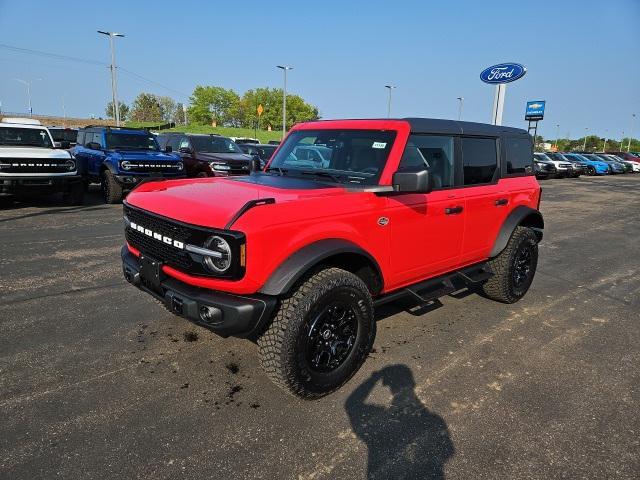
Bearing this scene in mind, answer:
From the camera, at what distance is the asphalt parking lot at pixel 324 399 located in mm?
2445

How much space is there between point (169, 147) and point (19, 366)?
1100cm

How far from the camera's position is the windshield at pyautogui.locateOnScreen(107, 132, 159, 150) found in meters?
11.5

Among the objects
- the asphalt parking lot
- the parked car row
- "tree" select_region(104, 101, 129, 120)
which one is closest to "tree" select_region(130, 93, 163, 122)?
"tree" select_region(104, 101, 129, 120)

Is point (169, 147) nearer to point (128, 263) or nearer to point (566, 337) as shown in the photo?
point (128, 263)

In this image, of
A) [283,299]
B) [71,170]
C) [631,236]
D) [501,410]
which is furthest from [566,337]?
[71,170]

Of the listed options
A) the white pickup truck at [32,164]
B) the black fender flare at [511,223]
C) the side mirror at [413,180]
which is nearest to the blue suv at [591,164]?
the black fender flare at [511,223]

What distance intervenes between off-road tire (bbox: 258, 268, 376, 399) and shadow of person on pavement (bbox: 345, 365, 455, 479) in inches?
10.8

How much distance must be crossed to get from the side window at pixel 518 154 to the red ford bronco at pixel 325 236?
5.8 inches

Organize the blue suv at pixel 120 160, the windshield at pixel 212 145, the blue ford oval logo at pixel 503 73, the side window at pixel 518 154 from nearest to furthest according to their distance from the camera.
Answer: the side window at pixel 518 154 → the blue suv at pixel 120 160 → the windshield at pixel 212 145 → the blue ford oval logo at pixel 503 73

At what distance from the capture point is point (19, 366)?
3.31 meters

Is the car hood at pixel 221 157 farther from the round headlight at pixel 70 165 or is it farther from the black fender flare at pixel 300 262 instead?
the black fender flare at pixel 300 262

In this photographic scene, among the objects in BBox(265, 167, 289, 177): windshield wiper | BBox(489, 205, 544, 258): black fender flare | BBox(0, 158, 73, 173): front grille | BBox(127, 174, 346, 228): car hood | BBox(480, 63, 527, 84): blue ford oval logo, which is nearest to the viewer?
BBox(127, 174, 346, 228): car hood

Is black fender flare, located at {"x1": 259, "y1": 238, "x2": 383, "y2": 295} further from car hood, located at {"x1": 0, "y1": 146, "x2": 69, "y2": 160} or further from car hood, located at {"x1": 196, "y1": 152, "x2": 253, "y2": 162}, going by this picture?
car hood, located at {"x1": 196, "y1": 152, "x2": 253, "y2": 162}

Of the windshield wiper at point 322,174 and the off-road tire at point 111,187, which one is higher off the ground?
the windshield wiper at point 322,174
